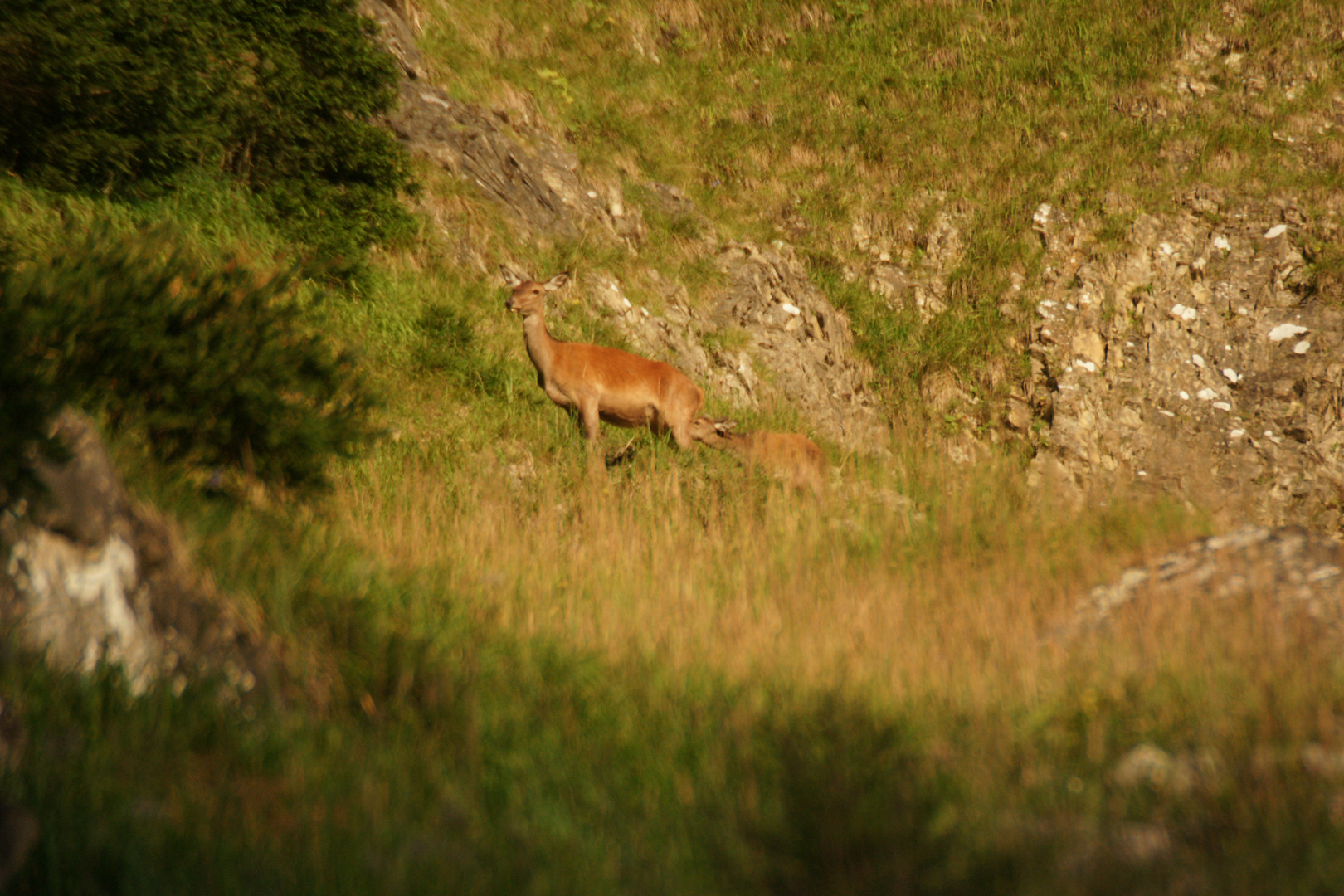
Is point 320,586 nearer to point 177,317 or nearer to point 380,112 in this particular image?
point 177,317

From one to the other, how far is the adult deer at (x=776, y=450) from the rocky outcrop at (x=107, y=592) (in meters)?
4.28

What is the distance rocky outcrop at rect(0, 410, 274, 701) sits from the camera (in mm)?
3363

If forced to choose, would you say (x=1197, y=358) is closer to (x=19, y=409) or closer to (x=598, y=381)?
(x=598, y=381)

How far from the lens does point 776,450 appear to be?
8.93 m

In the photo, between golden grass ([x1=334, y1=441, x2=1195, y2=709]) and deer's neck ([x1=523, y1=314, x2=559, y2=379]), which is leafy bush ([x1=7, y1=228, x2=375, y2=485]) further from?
deer's neck ([x1=523, y1=314, x2=559, y2=379])

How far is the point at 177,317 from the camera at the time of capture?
15.8 ft

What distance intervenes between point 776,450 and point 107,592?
6.20 metres

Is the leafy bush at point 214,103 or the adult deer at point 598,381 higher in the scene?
the leafy bush at point 214,103

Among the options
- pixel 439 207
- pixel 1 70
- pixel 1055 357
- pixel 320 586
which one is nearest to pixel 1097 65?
pixel 1055 357

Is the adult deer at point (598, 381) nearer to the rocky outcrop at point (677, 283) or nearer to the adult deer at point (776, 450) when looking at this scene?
the adult deer at point (776, 450)

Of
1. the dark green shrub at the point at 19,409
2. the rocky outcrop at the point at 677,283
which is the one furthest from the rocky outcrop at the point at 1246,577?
the rocky outcrop at the point at 677,283

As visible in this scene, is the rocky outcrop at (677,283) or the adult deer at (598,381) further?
the rocky outcrop at (677,283)

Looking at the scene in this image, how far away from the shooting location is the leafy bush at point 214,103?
7758 mm

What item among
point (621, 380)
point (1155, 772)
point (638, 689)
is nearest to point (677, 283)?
point (621, 380)
